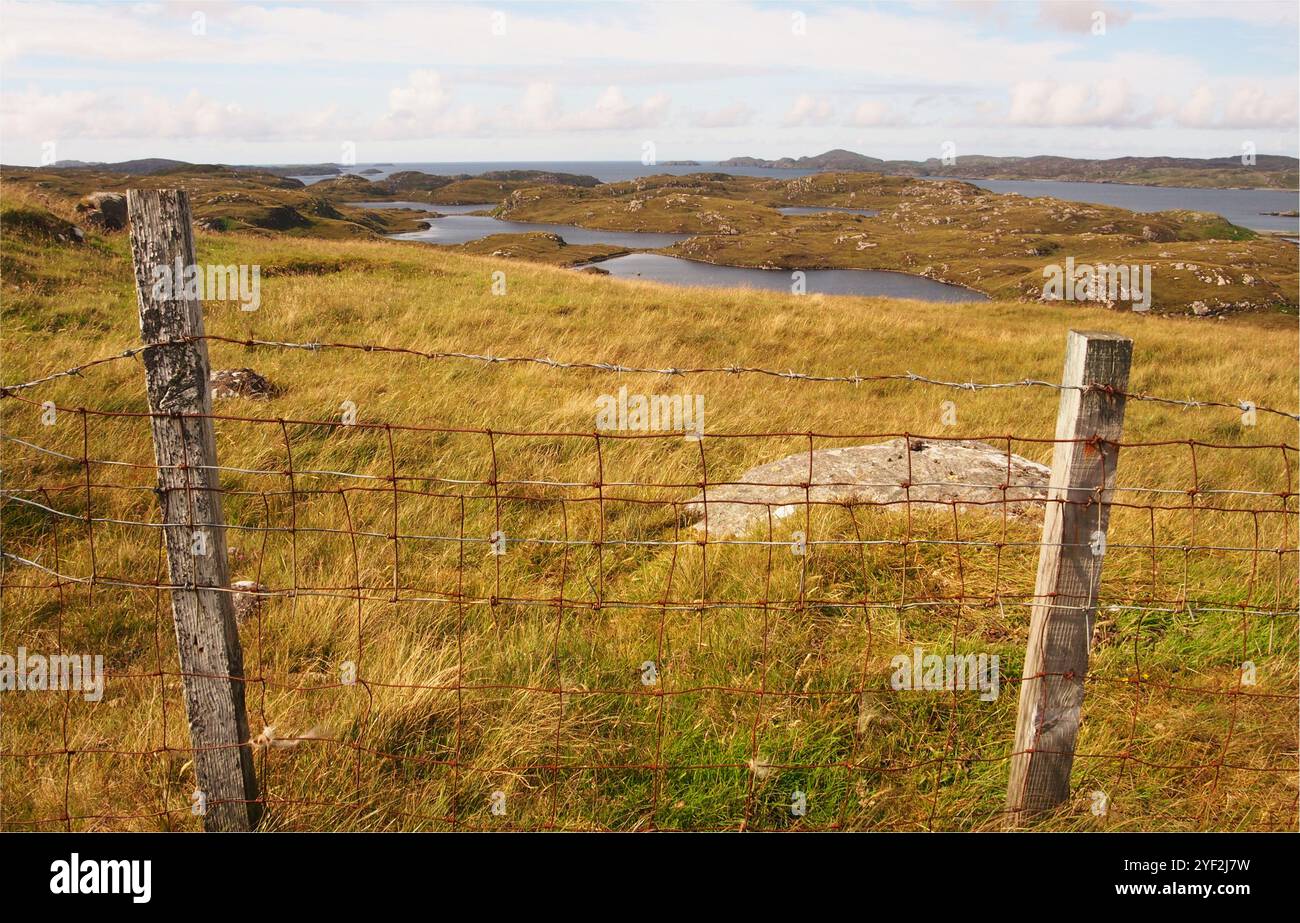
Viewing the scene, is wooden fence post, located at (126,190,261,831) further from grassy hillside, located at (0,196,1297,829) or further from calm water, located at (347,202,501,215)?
calm water, located at (347,202,501,215)

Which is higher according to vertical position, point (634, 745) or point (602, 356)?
point (602, 356)

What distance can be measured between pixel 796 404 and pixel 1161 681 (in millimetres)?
6206

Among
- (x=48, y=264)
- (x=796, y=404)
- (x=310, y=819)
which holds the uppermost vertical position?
(x=48, y=264)

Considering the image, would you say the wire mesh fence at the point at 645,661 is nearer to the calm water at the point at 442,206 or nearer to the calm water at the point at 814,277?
the calm water at the point at 814,277

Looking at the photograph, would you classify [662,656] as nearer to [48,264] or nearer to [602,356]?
[602,356]

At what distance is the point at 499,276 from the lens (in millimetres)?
18719

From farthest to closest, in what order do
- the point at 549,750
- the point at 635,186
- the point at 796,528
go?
the point at 635,186 → the point at 796,528 → the point at 549,750

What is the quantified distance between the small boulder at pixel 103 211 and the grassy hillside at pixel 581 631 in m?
12.7

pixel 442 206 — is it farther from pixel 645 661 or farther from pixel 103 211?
pixel 645 661

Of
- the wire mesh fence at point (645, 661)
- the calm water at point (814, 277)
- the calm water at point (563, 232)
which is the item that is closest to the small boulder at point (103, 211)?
the wire mesh fence at point (645, 661)

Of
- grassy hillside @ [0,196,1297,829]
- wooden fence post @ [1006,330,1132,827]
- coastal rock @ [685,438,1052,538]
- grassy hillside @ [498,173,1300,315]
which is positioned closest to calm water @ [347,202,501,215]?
grassy hillside @ [498,173,1300,315]

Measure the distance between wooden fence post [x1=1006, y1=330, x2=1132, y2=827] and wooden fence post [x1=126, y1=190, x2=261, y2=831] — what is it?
314 centimetres

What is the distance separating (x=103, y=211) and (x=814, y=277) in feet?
224

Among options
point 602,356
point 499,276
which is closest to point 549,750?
point 602,356
